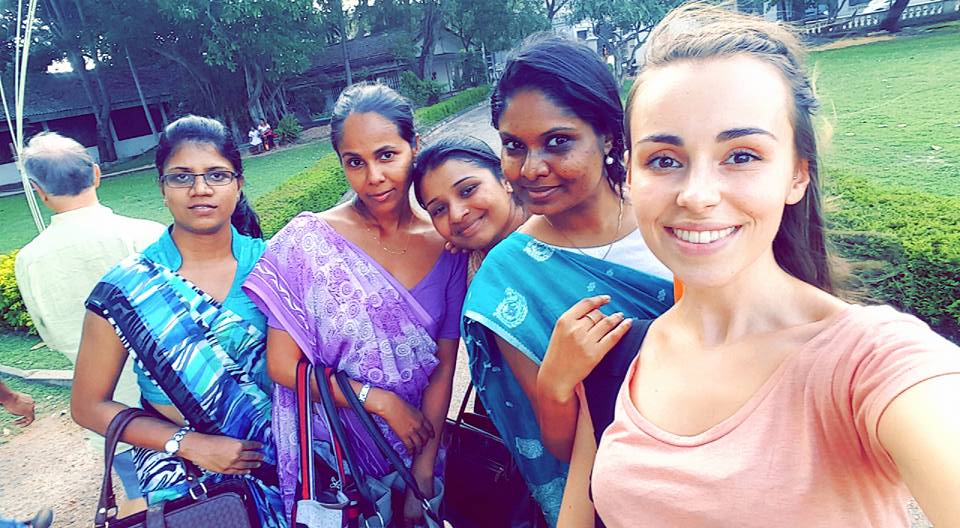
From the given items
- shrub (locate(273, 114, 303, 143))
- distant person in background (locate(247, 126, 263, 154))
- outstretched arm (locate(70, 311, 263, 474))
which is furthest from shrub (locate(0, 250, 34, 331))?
shrub (locate(273, 114, 303, 143))

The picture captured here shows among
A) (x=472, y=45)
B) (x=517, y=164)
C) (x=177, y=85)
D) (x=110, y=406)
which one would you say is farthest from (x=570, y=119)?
(x=472, y=45)

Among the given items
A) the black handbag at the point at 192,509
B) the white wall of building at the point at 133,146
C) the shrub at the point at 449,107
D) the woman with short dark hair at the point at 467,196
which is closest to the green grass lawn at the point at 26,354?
the black handbag at the point at 192,509

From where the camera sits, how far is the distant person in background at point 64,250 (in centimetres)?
270

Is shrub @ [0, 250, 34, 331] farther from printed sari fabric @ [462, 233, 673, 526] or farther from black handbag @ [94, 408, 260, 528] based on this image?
printed sari fabric @ [462, 233, 673, 526]

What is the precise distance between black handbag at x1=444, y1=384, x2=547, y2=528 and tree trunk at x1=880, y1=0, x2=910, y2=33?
29.4 metres

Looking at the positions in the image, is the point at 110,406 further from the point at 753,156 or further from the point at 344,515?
the point at 753,156

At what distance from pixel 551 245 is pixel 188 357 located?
122 centimetres

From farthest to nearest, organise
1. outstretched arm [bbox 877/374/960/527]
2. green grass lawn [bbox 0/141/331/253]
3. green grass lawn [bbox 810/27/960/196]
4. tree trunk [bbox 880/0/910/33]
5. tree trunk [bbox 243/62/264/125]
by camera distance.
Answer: tree trunk [bbox 880/0/910/33] < tree trunk [bbox 243/62/264/125] < green grass lawn [bbox 0/141/331/253] < green grass lawn [bbox 810/27/960/196] < outstretched arm [bbox 877/374/960/527]

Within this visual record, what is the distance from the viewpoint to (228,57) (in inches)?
763

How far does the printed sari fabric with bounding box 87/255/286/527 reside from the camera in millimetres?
1845

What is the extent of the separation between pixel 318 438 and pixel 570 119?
1.27 m

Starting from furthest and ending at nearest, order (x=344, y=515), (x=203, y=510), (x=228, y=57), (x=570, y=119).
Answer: (x=228, y=57) < (x=344, y=515) < (x=203, y=510) < (x=570, y=119)

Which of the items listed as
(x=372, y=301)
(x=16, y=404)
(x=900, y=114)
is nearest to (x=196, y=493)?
(x=372, y=301)

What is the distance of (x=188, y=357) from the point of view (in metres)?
1.86
